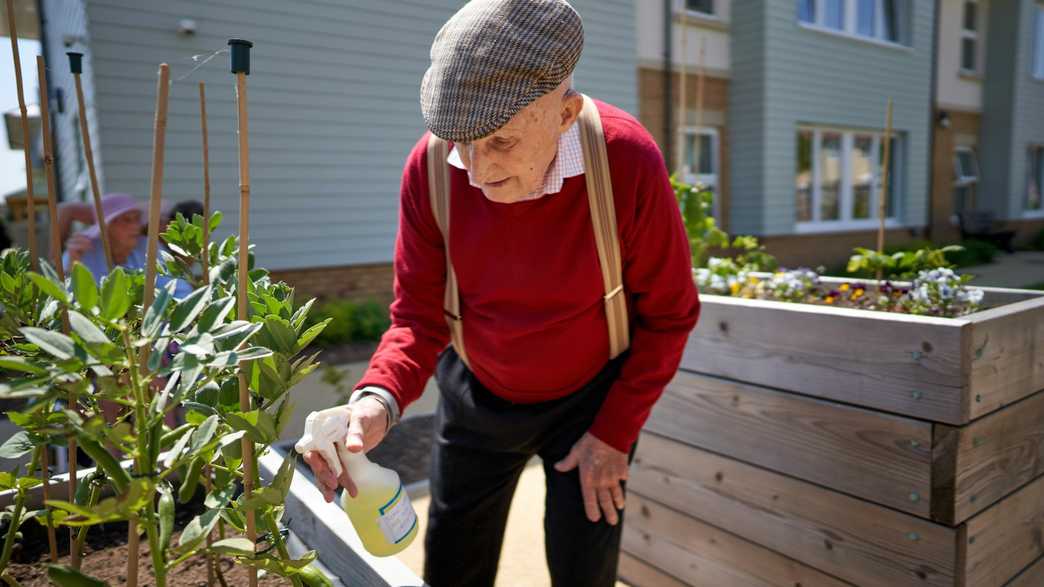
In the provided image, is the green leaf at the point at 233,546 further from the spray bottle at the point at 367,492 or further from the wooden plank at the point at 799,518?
the wooden plank at the point at 799,518

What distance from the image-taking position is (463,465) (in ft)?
5.25

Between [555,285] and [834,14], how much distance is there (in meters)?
11.8

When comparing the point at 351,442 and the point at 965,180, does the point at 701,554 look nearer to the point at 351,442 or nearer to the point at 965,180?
the point at 351,442

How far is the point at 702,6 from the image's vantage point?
992 centimetres

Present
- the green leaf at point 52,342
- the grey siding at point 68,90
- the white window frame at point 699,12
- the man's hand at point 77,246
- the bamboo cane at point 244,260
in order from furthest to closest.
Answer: the white window frame at point 699,12 → the grey siding at point 68,90 → the man's hand at point 77,246 → the bamboo cane at point 244,260 → the green leaf at point 52,342

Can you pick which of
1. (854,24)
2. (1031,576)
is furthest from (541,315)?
(854,24)

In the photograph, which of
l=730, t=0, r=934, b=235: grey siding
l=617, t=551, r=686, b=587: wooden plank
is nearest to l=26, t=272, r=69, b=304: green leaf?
l=617, t=551, r=686, b=587: wooden plank

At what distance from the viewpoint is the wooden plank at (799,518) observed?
5.24ft

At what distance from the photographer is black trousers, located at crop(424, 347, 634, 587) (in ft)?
4.80

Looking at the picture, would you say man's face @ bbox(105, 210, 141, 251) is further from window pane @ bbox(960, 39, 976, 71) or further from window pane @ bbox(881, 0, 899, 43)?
window pane @ bbox(960, 39, 976, 71)

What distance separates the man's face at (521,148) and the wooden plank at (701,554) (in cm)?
133

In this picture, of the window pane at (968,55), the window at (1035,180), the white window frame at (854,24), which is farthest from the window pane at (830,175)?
the window at (1035,180)

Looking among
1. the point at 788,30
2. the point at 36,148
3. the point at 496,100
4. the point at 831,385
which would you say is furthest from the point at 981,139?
the point at 36,148

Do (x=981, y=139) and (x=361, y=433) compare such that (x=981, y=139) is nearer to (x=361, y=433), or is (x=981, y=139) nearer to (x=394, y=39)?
(x=394, y=39)
